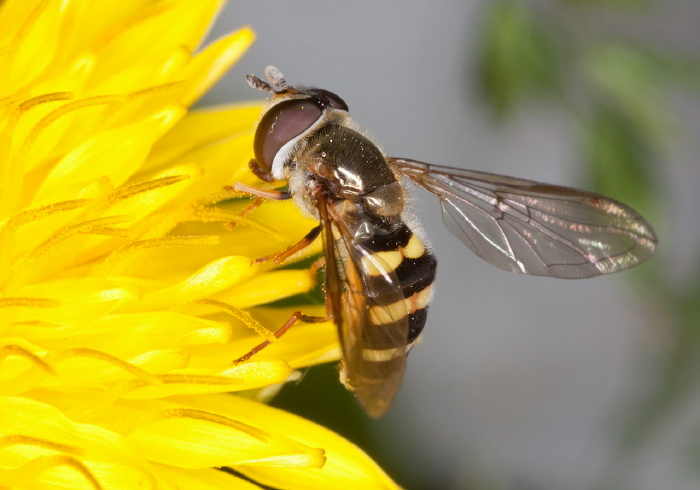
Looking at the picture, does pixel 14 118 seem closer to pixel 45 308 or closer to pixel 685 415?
pixel 45 308

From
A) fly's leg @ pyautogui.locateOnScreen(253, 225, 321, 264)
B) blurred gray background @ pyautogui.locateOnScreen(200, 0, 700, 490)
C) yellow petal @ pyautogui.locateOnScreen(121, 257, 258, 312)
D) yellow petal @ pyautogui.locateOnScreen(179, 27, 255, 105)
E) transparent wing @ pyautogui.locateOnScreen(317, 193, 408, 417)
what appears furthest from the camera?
blurred gray background @ pyautogui.locateOnScreen(200, 0, 700, 490)

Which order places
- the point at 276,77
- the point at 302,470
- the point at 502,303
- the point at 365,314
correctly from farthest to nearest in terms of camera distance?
the point at 502,303 → the point at 276,77 → the point at 302,470 → the point at 365,314

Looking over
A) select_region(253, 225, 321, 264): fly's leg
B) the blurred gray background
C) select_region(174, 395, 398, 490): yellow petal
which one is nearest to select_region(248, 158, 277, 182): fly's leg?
select_region(253, 225, 321, 264): fly's leg

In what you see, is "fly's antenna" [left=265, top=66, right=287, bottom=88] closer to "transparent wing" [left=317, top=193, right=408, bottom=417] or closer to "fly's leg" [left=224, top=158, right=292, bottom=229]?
"fly's leg" [left=224, top=158, right=292, bottom=229]

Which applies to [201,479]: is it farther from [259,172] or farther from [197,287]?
[259,172]

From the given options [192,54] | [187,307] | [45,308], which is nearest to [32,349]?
[45,308]

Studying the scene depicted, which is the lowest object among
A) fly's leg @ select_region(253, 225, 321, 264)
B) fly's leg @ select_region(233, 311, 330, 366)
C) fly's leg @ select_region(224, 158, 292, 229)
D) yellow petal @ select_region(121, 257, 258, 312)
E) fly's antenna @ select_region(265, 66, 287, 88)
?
fly's leg @ select_region(233, 311, 330, 366)

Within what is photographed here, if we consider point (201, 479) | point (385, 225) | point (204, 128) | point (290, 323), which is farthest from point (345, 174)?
point (201, 479)
